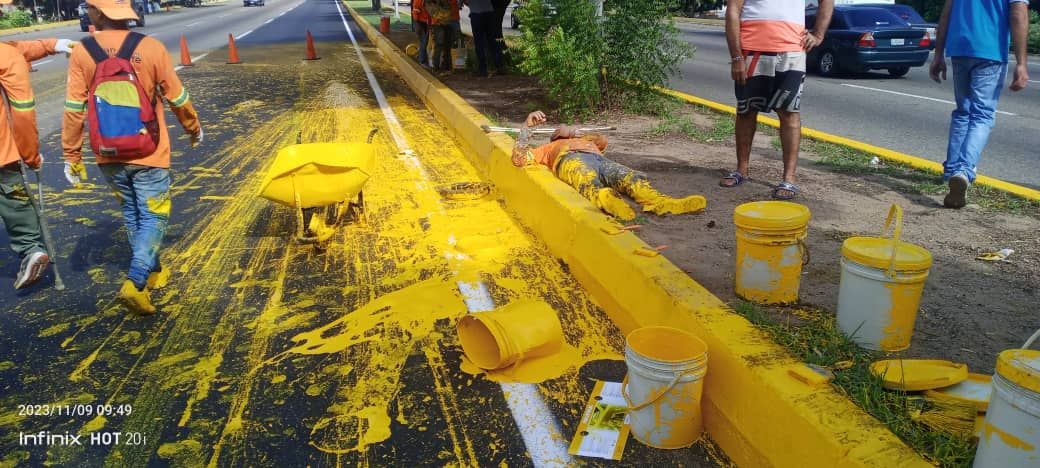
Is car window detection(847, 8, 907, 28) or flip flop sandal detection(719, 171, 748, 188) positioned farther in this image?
car window detection(847, 8, 907, 28)

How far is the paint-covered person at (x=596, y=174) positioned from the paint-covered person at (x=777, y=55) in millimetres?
974

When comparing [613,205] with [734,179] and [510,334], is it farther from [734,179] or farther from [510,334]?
[510,334]

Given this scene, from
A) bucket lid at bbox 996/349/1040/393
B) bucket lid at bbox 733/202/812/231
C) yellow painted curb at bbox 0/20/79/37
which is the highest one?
yellow painted curb at bbox 0/20/79/37

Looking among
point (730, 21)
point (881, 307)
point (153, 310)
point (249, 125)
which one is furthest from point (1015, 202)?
point (249, 125)

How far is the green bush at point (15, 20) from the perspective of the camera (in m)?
32.9

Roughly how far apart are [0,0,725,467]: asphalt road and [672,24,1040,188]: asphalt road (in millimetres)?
5238

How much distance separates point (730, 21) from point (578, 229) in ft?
7.10

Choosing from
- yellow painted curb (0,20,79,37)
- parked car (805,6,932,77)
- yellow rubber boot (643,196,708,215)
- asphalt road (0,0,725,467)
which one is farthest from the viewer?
yellow painted curb (0,20,79,37)

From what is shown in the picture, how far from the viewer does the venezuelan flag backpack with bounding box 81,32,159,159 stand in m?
4.02

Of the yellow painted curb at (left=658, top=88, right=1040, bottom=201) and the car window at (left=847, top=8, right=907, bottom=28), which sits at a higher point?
the car window at (left=847, top=8, right=907, bottom=28)

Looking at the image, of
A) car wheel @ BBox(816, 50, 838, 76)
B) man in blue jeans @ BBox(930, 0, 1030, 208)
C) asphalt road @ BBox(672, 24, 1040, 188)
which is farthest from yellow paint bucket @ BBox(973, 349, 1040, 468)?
car wheel @ BBox(816, 50, 838, 76)

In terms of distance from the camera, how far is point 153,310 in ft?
13.5

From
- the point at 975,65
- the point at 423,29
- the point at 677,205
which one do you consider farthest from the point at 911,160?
the point at 423,29

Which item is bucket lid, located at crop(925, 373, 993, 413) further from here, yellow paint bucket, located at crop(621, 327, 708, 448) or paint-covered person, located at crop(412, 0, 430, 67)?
paint-covered person, located at crop(412, 0, 430, 67)
